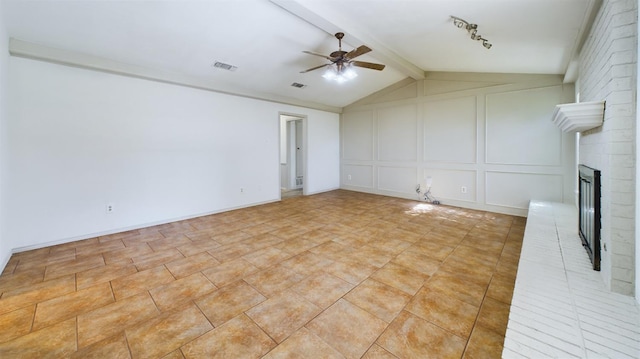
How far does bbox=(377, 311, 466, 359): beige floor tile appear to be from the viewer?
5.01 feet

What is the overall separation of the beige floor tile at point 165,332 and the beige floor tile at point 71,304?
1.96 ft

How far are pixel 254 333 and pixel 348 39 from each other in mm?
3735

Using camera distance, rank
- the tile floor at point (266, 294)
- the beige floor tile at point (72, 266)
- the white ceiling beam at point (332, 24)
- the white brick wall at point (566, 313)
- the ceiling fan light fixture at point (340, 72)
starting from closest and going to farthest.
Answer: the white brick wall at point (566, 313) < the tile floor at point (266, 294) < the beige floor tile at point (72, 266) < the white ceiling beam at point (332, 24) < the ceiling fan light fixture at point (340, 72)

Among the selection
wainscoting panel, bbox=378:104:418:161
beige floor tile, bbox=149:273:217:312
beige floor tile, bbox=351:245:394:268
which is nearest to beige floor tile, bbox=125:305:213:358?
beige floor tile, bbox=149:273:217:312

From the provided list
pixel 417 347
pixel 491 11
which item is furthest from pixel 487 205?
pixel 417 347

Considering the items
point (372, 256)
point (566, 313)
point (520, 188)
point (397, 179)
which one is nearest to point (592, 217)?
point (566, 313)

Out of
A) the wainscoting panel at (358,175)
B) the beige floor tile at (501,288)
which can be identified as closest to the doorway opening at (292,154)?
the wainscoting panel at (358,175)

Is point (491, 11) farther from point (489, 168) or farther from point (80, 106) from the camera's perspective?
point (80, 106)

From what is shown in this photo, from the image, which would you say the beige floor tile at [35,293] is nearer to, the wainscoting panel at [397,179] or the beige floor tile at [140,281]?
the beige floor tile at [140,281]

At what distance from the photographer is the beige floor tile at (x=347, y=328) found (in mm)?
1584

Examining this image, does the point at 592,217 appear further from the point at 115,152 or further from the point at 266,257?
the point at 115,152

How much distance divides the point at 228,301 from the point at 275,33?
135 inches

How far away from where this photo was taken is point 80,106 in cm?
348

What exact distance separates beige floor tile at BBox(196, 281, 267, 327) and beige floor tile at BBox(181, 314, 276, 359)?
119 mm
